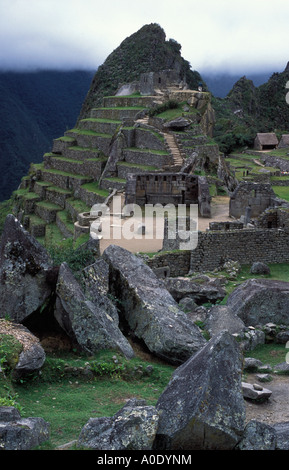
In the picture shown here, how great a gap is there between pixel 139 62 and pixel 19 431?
69119mm

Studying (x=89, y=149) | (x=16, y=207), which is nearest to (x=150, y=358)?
(x=89, y=149)

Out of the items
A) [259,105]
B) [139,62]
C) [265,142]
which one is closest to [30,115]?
[139,62]

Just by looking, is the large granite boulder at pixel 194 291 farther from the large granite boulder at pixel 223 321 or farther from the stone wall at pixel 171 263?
the stone wall at pixel 171 263

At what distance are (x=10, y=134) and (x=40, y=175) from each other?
642 inches

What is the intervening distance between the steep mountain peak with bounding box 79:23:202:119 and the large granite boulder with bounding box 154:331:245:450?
61.3 metres

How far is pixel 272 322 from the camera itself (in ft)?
29.8

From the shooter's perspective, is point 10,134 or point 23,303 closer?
point 23,303

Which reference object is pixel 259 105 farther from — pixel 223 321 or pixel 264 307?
pixel 223 321

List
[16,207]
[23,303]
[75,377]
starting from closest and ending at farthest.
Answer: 1. [75,377]
2. [23,303]
3. [16,207]

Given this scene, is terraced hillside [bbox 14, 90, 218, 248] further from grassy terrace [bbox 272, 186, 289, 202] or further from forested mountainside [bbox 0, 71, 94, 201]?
forested mountainside [bbox 0, 71, 94, 201]

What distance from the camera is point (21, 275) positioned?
7152 mm

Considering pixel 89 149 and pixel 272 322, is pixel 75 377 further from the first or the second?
pixel 89 149

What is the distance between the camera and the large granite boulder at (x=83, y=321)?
22.0ft

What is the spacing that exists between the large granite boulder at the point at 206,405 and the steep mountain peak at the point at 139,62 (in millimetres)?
61296
